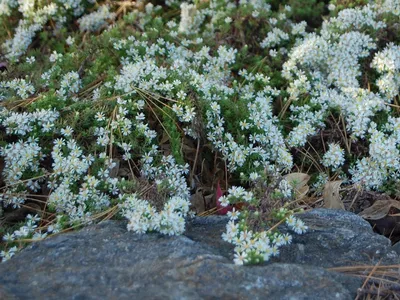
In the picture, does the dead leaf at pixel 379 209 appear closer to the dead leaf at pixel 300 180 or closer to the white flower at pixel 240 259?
the dead leaf at pixel 300 180

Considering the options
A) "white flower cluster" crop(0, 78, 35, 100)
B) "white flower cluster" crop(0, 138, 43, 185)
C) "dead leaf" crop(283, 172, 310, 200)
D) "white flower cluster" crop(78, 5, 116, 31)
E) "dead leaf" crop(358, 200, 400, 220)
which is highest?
"white flower cluster" crop(78, 5, 116, 31)

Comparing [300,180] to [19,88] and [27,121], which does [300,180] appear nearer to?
[27,121]

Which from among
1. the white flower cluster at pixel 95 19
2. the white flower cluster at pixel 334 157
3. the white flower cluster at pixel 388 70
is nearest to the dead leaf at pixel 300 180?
the white flower cluster at pixel 334 157

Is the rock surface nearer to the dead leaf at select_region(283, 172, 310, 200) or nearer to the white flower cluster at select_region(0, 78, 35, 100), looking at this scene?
the dead leaf at select_region(283, 172, 310, 200)

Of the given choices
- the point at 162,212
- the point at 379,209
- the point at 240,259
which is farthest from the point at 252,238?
the point at 379,209

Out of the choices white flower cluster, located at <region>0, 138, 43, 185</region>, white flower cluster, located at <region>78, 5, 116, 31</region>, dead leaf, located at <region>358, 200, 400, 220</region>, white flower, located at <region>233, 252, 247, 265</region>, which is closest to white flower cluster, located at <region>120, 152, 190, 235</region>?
white flower, located at <region>233, 252, 247, 265</region>

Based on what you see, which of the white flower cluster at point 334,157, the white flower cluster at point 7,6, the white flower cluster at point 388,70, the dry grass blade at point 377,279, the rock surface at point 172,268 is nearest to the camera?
the rock surface at point 172,268

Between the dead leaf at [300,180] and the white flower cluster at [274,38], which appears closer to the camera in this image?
the dead leaf at [300,180]
